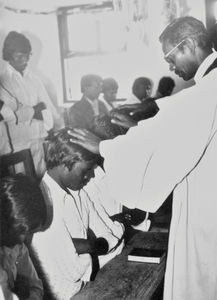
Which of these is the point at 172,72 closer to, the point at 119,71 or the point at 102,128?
the point at 119,71

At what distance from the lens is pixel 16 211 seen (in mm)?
1474

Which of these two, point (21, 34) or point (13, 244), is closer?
Result: point (13, 244)

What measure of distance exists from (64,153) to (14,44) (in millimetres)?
480

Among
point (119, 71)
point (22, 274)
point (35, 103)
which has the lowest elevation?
point (22, 274)

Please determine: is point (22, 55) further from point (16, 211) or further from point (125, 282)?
point (125, 282)

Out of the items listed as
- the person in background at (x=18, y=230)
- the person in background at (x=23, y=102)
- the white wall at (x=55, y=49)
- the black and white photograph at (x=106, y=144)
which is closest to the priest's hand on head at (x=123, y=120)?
the black and white photograph at (x=106, y=144)

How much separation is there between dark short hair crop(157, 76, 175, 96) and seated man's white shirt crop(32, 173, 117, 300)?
1.90ft

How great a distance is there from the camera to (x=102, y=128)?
1679 millimetres

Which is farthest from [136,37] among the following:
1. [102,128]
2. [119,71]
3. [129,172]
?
[129,172]

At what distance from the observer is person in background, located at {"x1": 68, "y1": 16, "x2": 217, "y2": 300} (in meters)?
1.47

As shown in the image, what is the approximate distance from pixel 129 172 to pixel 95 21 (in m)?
0.66

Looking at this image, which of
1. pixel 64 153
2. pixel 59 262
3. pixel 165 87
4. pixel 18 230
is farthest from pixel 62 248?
pixel 165 87

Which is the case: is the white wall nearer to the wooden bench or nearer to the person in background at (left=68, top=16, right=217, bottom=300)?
the person in background at (left=68, top=16, right=217, bottom=300)

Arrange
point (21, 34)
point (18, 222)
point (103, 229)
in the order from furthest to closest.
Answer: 1. point (103, 229)
2. point (21, 34)
3. point (18, 222)
